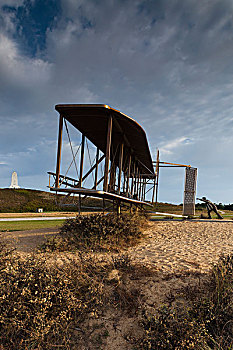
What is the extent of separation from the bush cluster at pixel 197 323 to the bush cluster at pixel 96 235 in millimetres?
4023

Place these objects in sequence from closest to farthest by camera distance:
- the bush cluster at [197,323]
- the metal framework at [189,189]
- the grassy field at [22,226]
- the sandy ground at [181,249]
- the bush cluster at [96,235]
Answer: the bush cluster at [197,323] → the sandy ground at [181,249] → the bush cluster at [96,235] → the grassy field at [22,226] → the metal framework at [189,189]

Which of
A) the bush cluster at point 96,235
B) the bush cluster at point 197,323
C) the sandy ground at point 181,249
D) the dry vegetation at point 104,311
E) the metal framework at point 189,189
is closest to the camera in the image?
the bush cluster at point 197,323

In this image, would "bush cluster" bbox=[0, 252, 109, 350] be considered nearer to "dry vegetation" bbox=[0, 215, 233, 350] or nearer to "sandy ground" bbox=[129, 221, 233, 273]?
"dry vegetation" bbox=[0, 215, 233, 350]

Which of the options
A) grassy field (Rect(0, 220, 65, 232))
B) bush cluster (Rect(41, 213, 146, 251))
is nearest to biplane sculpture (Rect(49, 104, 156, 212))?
bush cluster (Rect(41, 213, 146, 251))

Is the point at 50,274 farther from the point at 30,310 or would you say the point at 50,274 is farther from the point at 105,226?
the point at 105,226

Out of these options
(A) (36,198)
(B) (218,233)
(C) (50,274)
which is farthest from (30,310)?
(A) (36,198)

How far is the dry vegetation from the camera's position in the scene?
4.07 metres

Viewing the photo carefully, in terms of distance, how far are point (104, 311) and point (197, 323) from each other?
202cm

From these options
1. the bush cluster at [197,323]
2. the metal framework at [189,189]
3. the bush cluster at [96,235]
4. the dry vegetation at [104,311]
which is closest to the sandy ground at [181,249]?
the bush cluster at [96,235]

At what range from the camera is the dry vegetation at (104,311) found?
160 inches

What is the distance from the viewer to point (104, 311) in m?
4.97

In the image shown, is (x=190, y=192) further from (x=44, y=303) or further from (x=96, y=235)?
(x=44, y=303)

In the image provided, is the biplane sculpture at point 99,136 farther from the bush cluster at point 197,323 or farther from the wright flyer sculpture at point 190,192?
the wright flyer sculpture at point 190,192

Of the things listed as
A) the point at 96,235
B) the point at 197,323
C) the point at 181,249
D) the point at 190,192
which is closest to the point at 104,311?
the point at 197,323
